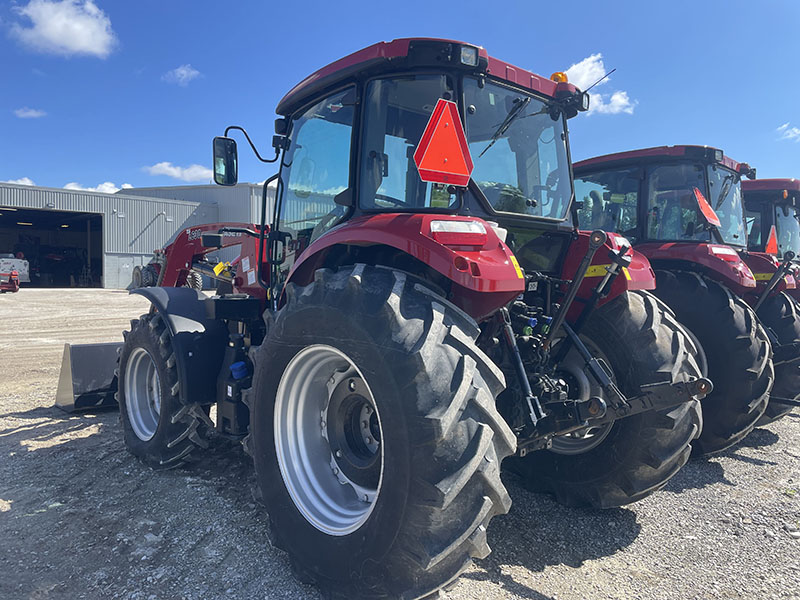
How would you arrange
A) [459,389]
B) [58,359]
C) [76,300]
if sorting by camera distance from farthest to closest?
[76,300] → [58,359] → [459,389]

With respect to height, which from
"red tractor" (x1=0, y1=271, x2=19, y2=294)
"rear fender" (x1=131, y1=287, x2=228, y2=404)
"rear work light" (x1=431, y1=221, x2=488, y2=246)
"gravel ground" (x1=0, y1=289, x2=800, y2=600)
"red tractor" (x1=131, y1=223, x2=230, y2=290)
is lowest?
"red tractor" (x1=0, y1=271, x2=19, y2=294)

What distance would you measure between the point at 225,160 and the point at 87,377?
283 centimetres

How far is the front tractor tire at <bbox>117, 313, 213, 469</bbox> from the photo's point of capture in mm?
3850

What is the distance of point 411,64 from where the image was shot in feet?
9.04

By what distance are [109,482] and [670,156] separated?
5.72 metres

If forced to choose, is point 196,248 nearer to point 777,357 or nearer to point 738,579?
point 738,579

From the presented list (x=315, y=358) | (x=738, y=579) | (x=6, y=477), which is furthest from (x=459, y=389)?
(x=6, y=477)

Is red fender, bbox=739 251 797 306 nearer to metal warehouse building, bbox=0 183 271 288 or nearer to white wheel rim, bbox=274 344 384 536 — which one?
white wheel rim, bbox=274 344 384 536

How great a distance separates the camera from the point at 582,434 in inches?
122

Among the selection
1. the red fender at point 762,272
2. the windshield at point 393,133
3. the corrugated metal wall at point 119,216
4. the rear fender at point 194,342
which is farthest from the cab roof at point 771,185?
the corrugated metal wall at point 119,216

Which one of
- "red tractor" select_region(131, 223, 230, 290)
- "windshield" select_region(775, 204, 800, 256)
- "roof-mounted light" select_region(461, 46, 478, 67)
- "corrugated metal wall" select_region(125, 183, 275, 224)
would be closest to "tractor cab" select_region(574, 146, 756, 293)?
"windshield" select_region(775, 204, 800, 256)

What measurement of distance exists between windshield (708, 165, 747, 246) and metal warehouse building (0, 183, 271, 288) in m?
27.9

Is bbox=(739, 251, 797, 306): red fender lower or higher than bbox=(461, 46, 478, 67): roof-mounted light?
lower

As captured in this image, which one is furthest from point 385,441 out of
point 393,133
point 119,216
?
point 119,216
